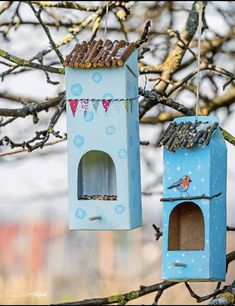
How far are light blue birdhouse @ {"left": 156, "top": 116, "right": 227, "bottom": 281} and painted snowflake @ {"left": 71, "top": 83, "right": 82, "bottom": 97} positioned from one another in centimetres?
30

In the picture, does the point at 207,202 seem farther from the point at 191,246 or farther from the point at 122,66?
the point at 122,66

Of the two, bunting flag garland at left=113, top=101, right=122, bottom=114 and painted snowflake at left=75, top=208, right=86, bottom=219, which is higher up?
bunting flag garland at left=113, top=101, right=122, bottom=114

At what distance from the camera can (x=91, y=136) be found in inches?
134

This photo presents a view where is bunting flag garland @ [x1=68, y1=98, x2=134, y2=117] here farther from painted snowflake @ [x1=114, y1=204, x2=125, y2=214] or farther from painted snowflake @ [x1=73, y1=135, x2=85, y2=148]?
painted snowflake @ [x1=114, y1=204, x2=125, y2=214]

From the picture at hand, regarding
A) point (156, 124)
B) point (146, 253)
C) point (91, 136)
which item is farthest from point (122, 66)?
point (146, 253)

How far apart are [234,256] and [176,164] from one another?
2.53 feet

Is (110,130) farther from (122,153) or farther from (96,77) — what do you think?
(96,77)

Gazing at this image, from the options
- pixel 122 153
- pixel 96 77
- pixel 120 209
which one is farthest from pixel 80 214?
pixel 96 77

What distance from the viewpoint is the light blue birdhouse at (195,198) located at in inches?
132

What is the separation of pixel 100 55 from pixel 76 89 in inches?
5.3

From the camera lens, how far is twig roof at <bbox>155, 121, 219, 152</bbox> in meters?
3.37

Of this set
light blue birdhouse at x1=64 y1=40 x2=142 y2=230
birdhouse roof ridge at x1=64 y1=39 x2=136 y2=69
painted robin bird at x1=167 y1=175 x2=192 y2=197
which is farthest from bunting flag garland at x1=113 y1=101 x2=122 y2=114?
painted robin bird at x1=167 y1=175 x2=192 y2=197

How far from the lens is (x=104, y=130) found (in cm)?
339

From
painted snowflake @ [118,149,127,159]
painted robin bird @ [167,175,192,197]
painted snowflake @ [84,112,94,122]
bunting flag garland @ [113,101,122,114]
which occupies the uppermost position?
bunting flag garland @ [113,101,122,114]
